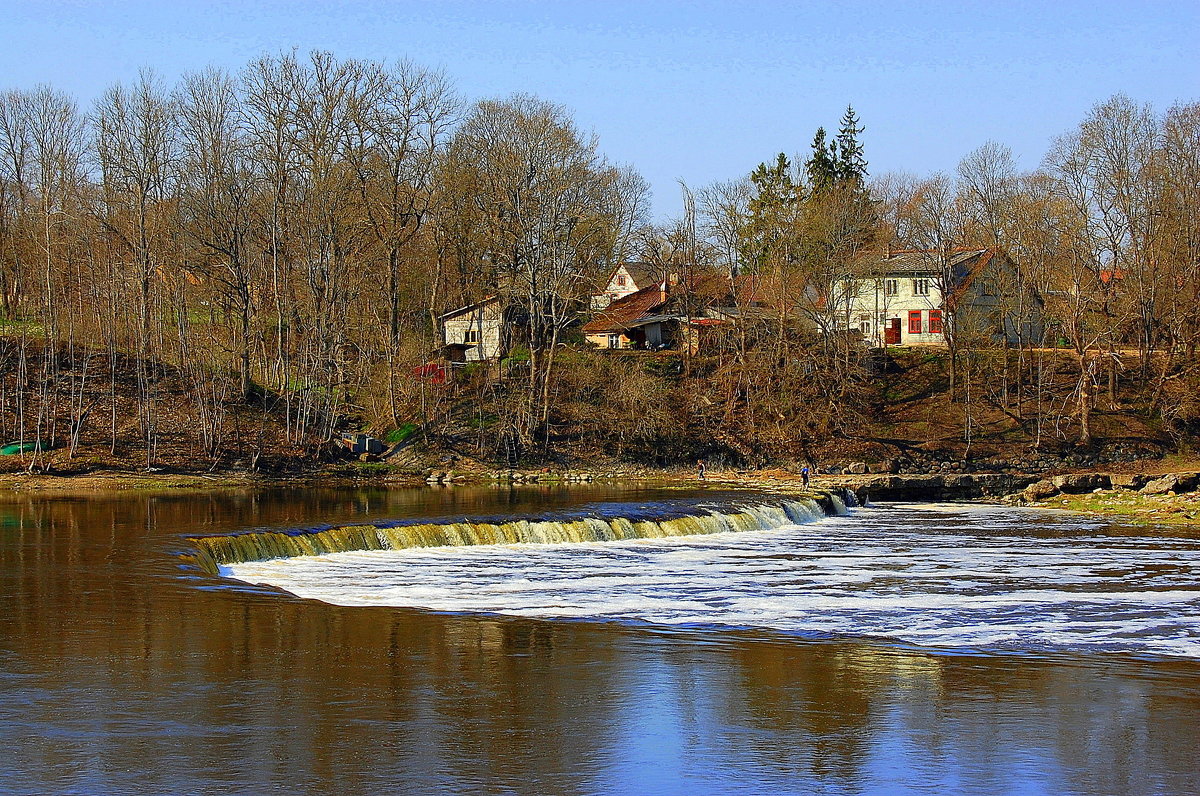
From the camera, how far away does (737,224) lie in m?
60.8

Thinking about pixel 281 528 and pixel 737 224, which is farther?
pixel 737 224

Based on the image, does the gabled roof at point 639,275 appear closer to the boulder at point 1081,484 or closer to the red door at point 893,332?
the red door at point 893,332

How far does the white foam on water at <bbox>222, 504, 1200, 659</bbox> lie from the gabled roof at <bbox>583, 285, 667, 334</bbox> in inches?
1310

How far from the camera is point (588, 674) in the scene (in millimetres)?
16266

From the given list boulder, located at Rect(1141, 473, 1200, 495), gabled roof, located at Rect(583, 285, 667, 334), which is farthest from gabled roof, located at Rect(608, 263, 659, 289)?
boulder, located at Rect(1141, 473, 1200, 495)

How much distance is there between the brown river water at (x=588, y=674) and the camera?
12.2 metres

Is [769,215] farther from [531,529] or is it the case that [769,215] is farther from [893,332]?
[531,529]

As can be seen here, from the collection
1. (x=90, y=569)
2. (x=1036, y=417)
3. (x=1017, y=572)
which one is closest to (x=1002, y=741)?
(x=1017, y=572)

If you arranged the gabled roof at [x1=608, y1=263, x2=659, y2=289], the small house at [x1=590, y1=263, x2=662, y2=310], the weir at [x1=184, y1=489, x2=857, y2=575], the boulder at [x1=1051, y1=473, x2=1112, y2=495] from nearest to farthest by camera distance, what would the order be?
the weir at [x1=184, y1=489, x2=857, y2=575]
the boulder at [x1=1051, y1=473, x2=1112, y2=495]
the small house at [x1=590, y1=263, x2=662, y2=310]
the gabled roof at [x1=608, y1=263, x2=659, y2=289]

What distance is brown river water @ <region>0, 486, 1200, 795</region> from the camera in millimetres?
12164

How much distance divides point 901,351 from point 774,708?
49.9 meters

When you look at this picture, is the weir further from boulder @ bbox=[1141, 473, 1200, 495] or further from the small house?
the small house

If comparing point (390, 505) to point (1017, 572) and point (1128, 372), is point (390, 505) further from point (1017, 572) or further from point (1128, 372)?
point (1128, 372)

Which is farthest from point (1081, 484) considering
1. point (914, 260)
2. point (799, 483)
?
point (914, 260)
